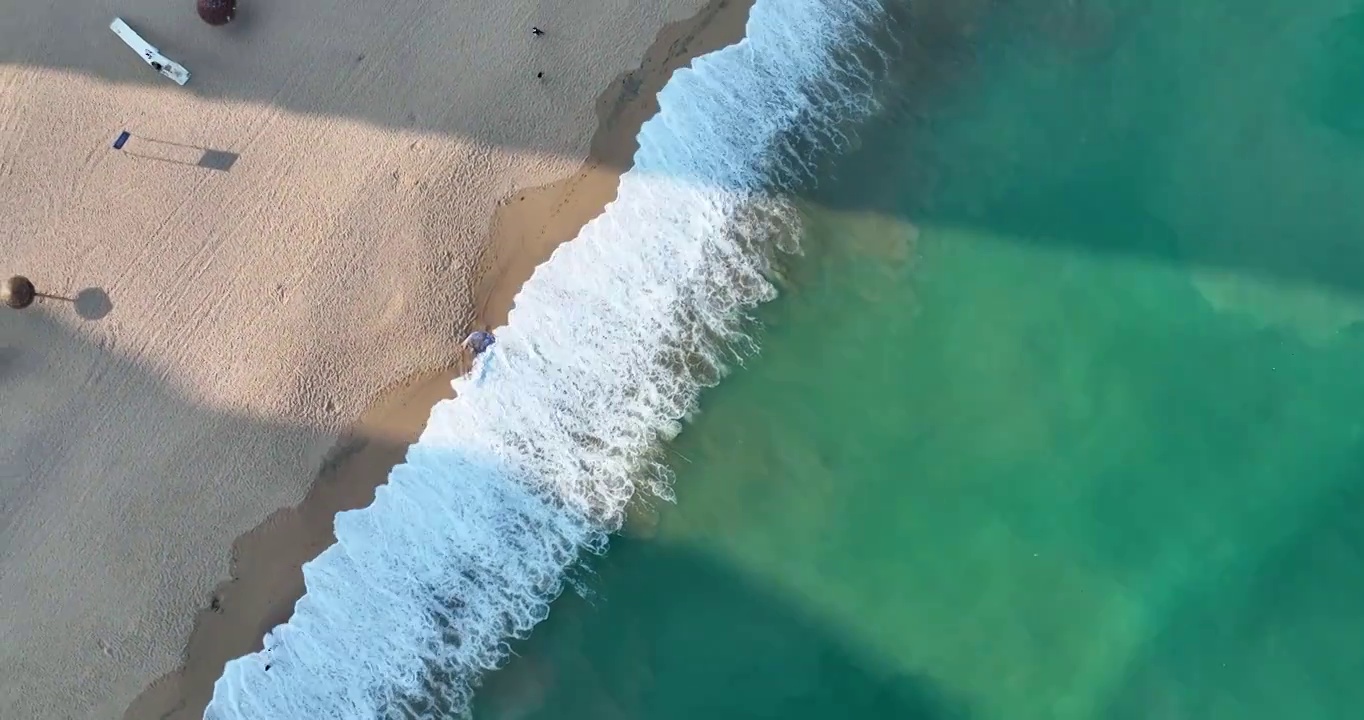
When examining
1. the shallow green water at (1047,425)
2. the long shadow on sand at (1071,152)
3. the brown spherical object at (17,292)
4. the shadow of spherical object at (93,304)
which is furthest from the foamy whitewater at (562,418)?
the brown spherical object at (17,292)

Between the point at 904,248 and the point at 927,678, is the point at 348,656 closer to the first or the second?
the point at 927,678

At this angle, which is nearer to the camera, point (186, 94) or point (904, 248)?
point (186, 94)

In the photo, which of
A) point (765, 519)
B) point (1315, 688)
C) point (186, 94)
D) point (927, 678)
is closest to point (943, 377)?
point (765, 519)

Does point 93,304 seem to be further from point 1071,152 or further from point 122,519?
point 1071,152

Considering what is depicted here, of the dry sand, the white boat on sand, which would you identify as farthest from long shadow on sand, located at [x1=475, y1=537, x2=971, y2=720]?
the white boat on sand

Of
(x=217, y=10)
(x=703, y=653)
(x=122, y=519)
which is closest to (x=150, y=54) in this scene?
(x=217, y=10)
